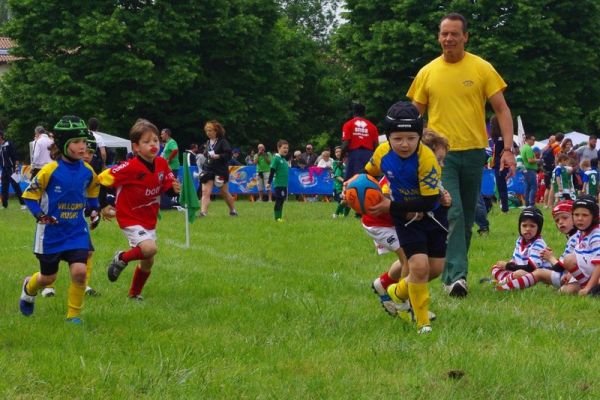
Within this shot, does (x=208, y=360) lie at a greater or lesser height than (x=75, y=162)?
lesser

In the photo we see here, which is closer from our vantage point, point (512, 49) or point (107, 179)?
point (107, 179)

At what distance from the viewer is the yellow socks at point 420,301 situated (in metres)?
6.72

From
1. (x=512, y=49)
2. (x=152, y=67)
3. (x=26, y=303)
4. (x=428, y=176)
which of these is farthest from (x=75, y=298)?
(x=512, y=49)

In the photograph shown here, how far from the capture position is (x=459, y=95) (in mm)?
8469

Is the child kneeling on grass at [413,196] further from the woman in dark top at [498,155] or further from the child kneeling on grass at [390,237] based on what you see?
the woman in dark top at [498,155]

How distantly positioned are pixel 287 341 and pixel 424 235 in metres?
1.30

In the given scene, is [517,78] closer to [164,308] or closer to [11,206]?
[11,206]

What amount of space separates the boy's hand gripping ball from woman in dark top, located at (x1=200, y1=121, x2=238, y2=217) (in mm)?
12660

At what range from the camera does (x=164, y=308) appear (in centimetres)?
792

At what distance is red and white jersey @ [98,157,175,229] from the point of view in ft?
27.2

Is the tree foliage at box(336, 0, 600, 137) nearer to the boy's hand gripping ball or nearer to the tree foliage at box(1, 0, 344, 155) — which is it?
the tree foliage at box(1, 0, 344, 155)

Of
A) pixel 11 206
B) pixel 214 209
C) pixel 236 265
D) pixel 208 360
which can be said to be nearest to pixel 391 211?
pixel 208 360

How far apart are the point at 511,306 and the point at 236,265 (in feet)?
13.4

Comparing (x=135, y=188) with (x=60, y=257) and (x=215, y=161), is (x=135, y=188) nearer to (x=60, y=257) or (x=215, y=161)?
(x=60, y=257)
